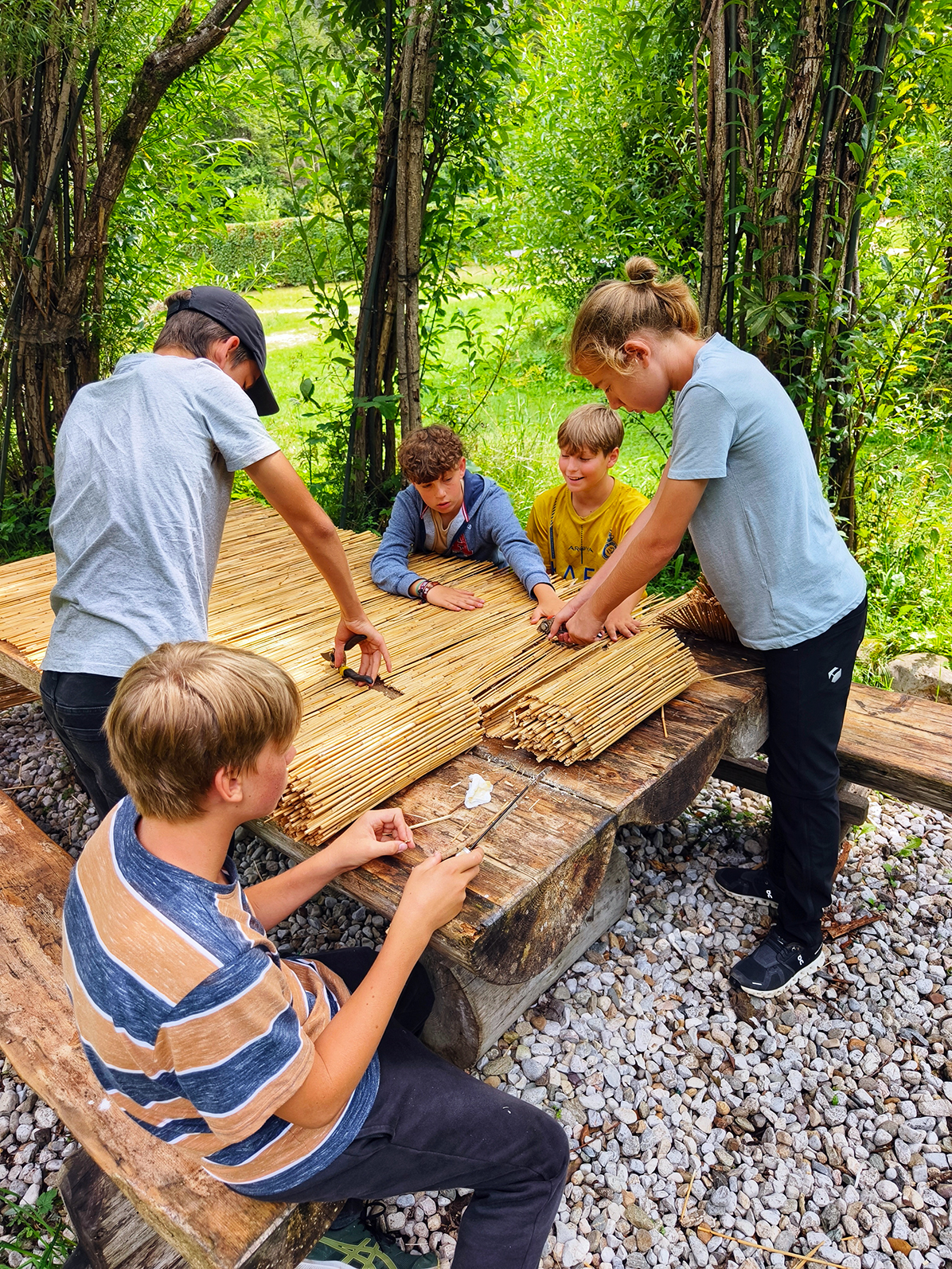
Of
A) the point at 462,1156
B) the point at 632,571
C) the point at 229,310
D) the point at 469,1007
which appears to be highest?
the point at 229,310

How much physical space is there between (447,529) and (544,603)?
763 mm

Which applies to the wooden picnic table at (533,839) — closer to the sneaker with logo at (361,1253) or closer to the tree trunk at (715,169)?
the sneaker with logo at (361,1253)

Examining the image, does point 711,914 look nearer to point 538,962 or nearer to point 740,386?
point 538,962

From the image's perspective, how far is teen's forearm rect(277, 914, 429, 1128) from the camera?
1288 millimetres

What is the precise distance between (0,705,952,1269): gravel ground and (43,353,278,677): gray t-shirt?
4.60ft

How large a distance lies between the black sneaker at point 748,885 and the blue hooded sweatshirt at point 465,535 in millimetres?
1320

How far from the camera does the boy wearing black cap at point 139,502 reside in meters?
2.04

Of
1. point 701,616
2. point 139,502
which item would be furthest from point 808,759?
point 139,502

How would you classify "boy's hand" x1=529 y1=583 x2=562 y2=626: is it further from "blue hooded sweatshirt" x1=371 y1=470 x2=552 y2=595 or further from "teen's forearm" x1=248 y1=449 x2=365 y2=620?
"teen's forearm" x1=248 y1=449 x2=365 y2=620

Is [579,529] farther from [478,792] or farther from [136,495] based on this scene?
[136,495]

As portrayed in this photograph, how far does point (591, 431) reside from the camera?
3.18 m

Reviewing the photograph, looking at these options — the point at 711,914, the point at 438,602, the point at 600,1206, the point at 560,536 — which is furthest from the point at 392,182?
the point at 600,1206

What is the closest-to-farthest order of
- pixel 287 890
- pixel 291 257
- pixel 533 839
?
pixel 287 890
pixel 533 839
pixel 291 257

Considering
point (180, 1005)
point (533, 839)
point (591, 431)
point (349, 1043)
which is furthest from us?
point (591, 431)
